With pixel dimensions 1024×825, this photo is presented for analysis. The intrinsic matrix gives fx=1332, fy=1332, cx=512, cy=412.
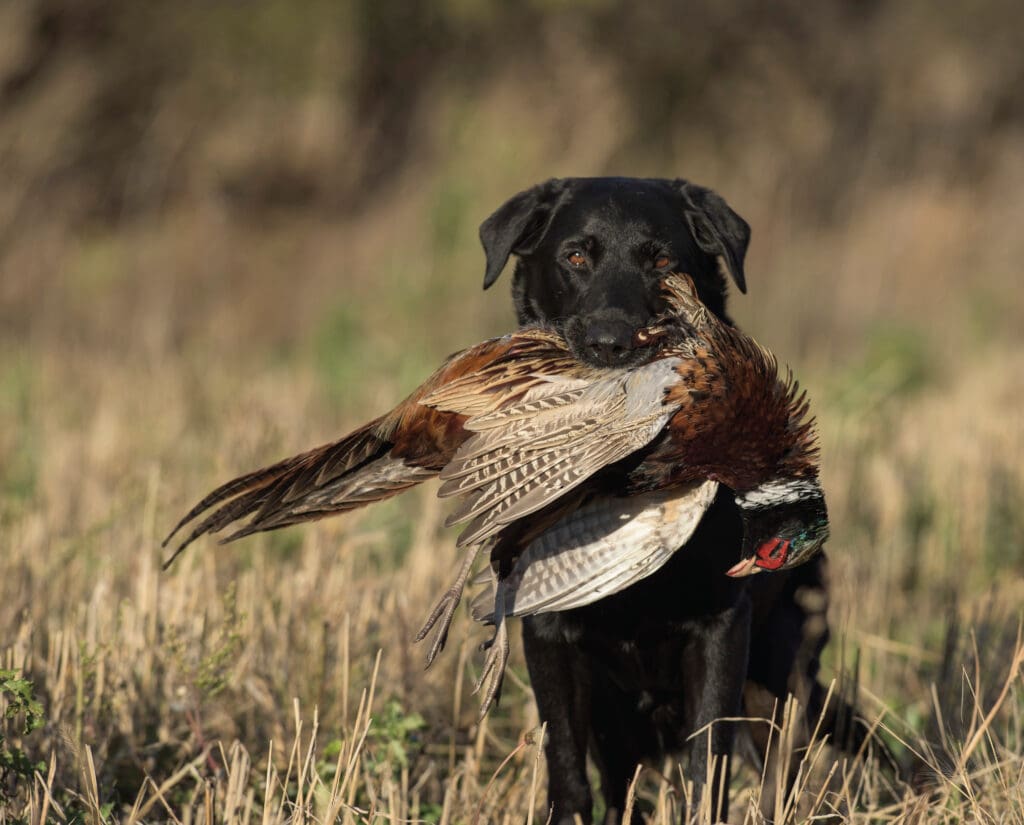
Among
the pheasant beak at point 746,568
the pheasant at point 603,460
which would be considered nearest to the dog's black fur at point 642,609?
the pheasant beak at point 746,568

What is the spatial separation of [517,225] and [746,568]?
139 centimetres

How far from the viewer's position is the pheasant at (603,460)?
2.41m

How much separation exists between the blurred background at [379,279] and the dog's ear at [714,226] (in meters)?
1.27

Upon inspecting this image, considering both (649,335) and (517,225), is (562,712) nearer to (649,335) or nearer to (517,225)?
(649,335)

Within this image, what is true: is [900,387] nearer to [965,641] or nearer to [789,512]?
[965,641]

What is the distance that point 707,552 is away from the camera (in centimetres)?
278

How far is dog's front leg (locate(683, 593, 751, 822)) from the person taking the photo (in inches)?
113

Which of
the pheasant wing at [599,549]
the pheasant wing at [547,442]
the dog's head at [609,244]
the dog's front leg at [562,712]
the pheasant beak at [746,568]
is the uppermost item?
the dog's head at [609,244]

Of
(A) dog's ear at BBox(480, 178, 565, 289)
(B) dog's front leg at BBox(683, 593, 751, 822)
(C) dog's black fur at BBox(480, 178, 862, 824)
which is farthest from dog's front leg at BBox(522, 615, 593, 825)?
(A) dog's ear at BBox(480, 178, 565, 289)

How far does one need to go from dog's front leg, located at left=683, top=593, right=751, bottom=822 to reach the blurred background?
2.23 feet

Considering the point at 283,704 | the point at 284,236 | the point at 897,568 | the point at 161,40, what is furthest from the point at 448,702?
the point at 161,40

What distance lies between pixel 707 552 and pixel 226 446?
2.66m

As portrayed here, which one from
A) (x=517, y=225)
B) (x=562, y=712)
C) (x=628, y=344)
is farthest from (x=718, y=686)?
(x=517, y=225)

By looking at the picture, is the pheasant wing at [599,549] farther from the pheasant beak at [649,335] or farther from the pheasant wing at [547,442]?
the pheasant beak at [649,335]
